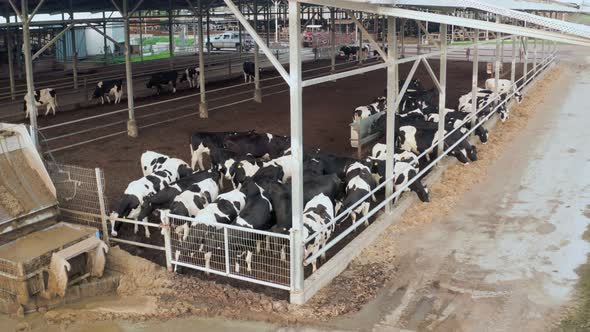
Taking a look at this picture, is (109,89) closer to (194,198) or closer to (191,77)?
(191,77)

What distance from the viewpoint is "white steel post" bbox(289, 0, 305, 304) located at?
24.6ft

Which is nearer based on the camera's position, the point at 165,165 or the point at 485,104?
the point at 165,165

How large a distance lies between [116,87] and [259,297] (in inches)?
652

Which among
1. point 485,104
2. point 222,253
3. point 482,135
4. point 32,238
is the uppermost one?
point 485,104

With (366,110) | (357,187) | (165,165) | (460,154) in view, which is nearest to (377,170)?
(357,187)

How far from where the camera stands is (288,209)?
1002 centimetres

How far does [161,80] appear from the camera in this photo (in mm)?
25703

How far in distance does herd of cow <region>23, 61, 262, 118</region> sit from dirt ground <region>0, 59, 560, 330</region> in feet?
27.6

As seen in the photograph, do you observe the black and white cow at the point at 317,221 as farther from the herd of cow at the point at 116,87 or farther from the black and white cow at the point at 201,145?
the herd of cow at the point at 116,87

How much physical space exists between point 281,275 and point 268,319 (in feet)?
3.90

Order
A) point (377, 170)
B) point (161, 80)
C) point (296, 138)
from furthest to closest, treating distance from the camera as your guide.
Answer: point (161, 80), point (377, 170), point (296, 138)

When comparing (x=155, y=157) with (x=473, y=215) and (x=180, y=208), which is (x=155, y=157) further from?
(x=473, y=215)

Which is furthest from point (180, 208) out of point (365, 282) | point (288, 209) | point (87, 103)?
point (87, 103)

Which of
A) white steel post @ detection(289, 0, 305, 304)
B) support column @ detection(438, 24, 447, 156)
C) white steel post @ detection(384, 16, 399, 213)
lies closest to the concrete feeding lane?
white steel post @ detection(289, 0, 305, 304)
